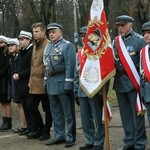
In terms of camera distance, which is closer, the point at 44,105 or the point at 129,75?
the point at 129,75

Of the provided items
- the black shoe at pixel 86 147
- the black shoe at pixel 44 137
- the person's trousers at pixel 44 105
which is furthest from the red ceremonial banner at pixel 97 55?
the black shoe at pixel 44 137

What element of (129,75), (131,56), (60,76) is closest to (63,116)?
(60,76)

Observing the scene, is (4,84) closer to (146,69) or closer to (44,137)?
(44,137)

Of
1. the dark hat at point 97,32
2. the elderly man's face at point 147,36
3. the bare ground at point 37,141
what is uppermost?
the dark hat at point 97,32

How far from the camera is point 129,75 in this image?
621 cm

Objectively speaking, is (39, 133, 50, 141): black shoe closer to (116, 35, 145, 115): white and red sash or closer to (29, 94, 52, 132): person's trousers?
(29, 94, 52, 132): person's trousers

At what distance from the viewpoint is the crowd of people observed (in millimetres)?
6273

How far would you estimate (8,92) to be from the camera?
29.5 ft

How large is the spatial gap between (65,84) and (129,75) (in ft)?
4.16

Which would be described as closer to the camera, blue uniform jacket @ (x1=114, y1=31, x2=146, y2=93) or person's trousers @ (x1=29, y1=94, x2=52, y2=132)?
blue uniform jacket @ (x1=114, y1=31, x2=146, y2=93)

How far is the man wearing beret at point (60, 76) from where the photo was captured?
717 centimetres

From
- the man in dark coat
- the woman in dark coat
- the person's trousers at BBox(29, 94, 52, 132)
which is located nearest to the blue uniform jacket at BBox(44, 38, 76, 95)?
the person's trousers at BBox(29, 94, 52, 132)

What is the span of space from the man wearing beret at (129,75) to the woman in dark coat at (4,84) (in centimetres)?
316

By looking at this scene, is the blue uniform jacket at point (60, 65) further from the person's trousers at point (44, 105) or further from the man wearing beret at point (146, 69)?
the man wearing beret at point (146, 69)
